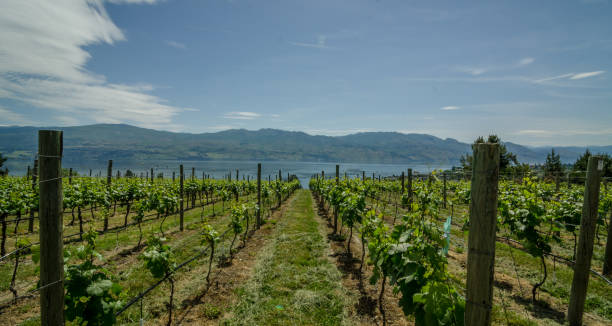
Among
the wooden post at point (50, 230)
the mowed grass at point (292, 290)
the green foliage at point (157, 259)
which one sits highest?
the wooden post at point (50, 230)

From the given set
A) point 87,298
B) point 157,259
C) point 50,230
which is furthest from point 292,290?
point 50,230

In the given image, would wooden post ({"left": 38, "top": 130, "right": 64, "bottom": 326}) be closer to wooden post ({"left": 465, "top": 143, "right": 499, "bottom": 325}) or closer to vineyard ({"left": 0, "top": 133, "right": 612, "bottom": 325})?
vineyard ({"left": 0, "top": 133, "right": 612, "bottom": 325})

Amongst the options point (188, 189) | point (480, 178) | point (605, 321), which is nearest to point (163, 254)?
point (480, 178)

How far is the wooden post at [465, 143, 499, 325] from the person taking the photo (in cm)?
233

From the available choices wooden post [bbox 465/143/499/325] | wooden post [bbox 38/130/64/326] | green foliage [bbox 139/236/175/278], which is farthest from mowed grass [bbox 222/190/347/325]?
wooden post [bbox 465/143/499/325]

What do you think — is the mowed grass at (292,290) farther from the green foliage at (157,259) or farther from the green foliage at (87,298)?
the green foliage at (87,298)

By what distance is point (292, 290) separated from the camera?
6484mm

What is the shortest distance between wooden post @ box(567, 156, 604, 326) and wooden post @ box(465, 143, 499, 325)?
159 inches

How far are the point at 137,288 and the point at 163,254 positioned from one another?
2.35 meters

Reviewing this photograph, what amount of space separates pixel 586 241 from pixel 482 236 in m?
4.22

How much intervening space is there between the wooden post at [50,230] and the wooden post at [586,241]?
761 cm

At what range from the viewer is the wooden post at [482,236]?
2.33 m

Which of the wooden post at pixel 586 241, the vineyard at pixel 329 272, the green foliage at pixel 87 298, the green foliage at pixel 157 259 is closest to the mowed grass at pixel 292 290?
the vineyard at pixel 329 272

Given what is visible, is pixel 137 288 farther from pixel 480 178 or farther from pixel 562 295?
pixel 562 295
